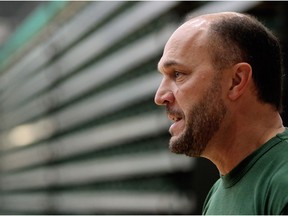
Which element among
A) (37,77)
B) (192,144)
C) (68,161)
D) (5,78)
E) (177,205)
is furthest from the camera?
(5,78)

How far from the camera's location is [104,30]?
1877 cm

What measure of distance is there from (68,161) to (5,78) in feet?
46.0

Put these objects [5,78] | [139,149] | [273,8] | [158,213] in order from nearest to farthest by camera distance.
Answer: [273,8]
[158,213]
[139,149]
[5,78]

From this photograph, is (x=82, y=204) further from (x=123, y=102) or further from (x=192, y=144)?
(x=192, y=144)

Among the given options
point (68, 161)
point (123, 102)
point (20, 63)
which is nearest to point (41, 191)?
point (68, 161)

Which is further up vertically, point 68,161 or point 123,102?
point 123,102

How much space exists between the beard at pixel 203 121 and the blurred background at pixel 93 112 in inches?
68.5

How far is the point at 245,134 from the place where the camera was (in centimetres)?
188

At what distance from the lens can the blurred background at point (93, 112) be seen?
11000mm

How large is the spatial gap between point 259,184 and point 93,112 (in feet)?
58.4

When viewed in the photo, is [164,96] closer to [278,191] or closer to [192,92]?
[192,92]

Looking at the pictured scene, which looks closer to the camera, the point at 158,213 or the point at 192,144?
the point at 192,144

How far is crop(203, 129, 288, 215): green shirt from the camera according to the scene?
163cm

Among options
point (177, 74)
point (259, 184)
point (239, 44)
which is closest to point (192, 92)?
point (177, 74)
